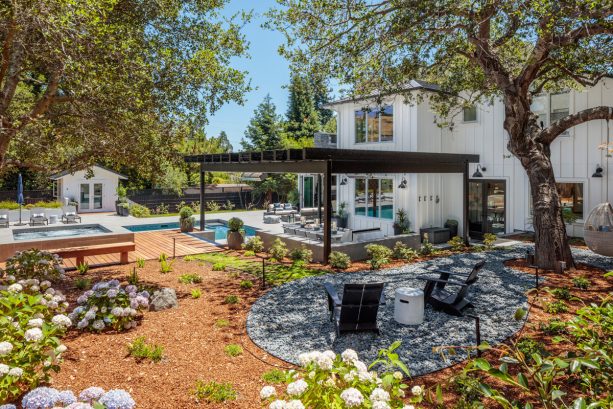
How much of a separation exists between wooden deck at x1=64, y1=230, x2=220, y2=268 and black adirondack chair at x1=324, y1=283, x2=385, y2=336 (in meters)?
7.56

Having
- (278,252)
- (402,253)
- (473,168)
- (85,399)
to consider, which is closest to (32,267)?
(278,252)

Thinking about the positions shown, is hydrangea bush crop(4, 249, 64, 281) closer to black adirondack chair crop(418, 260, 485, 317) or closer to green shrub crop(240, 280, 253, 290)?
green shrub crop(240, 280, 253, 290)

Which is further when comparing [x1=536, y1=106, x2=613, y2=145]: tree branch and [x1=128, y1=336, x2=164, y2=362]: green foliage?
[x1=536, y1=106, x2=613, y2=145]: tree branch

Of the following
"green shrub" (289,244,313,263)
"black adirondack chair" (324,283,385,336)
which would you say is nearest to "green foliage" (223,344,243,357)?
"black adirondack chair" (324,283,385,336)

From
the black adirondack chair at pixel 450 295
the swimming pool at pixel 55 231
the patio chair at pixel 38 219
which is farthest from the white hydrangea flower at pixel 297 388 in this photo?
the patio chair at pixel 38 219

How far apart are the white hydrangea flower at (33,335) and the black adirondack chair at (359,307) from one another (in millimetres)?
3767

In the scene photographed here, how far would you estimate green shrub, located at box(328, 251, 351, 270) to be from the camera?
10820 millimetres

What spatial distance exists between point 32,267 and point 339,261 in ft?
22.9

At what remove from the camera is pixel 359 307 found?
603 centimetres

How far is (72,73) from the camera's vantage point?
20.7 feet

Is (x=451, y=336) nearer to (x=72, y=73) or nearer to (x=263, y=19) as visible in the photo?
(x=72, y=73)

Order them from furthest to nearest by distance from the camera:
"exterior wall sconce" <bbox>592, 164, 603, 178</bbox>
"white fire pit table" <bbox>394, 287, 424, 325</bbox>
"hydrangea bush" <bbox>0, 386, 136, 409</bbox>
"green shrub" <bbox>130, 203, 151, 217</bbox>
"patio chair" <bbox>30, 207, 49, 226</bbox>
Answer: "green shrub" <bbox>130, 203, 151, 217</bbox> → "patio chair" <bbox>30, 207, 49, 226</bbox> → "exterior wall sconce" <bbox>592, 164, 603, 178</bbox> → "white fire pit table" <bbox>394, 287, 424, 325</bbox> → "hydrangea bush" <bbox>0, 386, 136, 409</bbox>

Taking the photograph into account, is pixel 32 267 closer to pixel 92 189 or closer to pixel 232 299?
pixel 232 299

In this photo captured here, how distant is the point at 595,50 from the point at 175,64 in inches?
389
